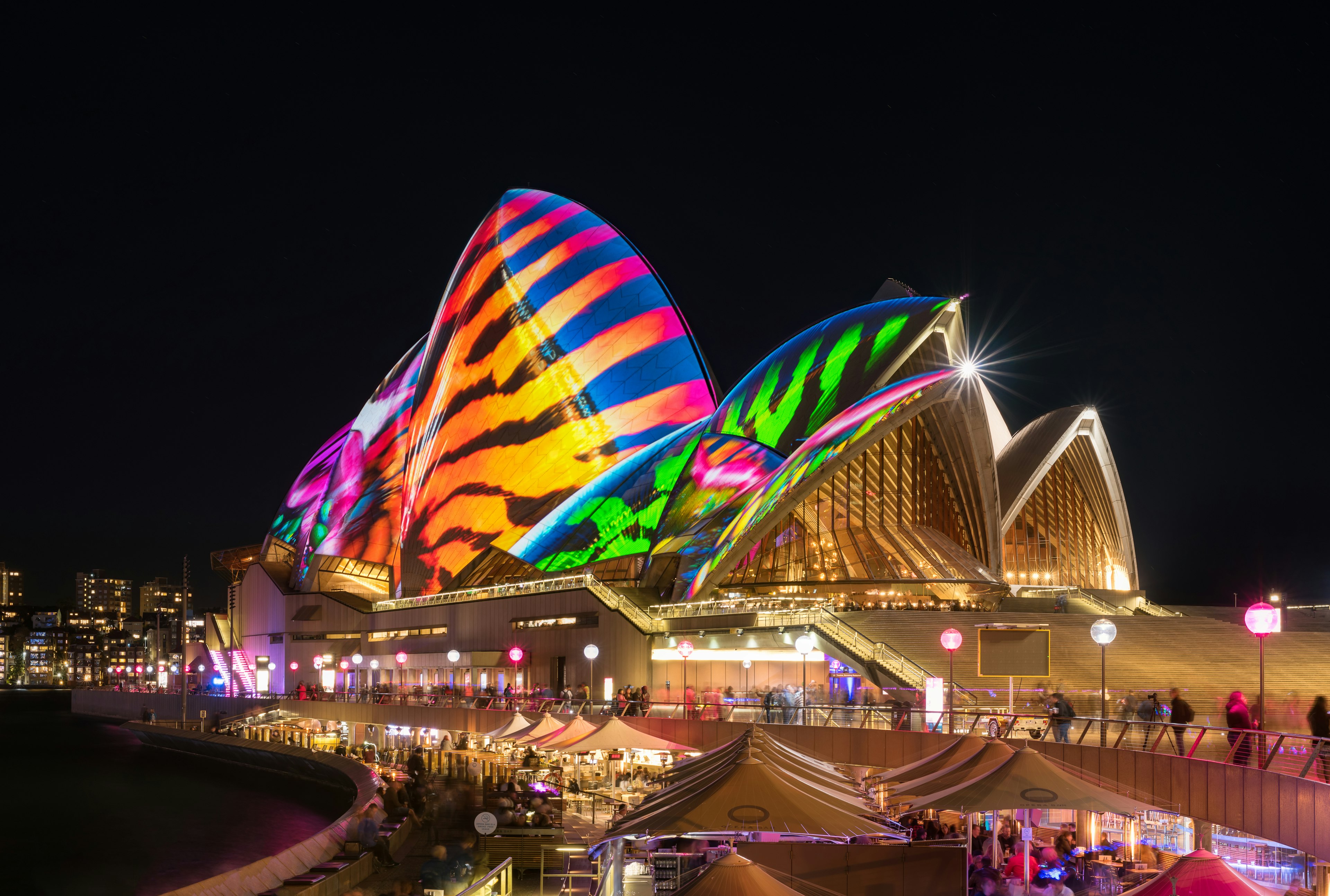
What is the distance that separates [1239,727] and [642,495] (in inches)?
1188

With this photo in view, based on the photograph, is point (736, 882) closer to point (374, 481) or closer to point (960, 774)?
point (960, 774)

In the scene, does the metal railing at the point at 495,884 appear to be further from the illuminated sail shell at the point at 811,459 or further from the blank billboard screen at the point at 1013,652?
the illuminated sail shell at the point at 811,459

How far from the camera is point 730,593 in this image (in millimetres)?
34906

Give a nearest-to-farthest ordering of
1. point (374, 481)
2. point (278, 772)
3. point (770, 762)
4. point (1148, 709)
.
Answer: point (770, 762) → point (1148, 709) → point (278, 772) → point (374, 481)

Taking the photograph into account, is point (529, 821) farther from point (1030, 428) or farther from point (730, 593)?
point (1030, 428)

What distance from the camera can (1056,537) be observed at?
44.9 metres

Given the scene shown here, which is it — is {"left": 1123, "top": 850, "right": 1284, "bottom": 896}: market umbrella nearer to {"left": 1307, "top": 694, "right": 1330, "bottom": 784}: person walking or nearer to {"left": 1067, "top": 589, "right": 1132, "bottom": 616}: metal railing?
{"left": 1307, "top": 694, "right": 1330, "bottom": 784}: person walking

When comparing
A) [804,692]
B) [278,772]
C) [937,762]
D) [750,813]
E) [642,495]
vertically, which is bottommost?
[278,772]

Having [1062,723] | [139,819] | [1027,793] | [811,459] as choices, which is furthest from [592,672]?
[1027,793]

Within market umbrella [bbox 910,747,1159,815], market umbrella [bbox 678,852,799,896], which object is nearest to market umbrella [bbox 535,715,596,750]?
market umbrella [bbox 910,747,1159,815]

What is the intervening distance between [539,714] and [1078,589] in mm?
18925

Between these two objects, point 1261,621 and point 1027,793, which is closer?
point 1027,793

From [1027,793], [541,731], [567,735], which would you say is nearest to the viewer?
[1027,793]

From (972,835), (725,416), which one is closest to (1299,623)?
(725,416)
